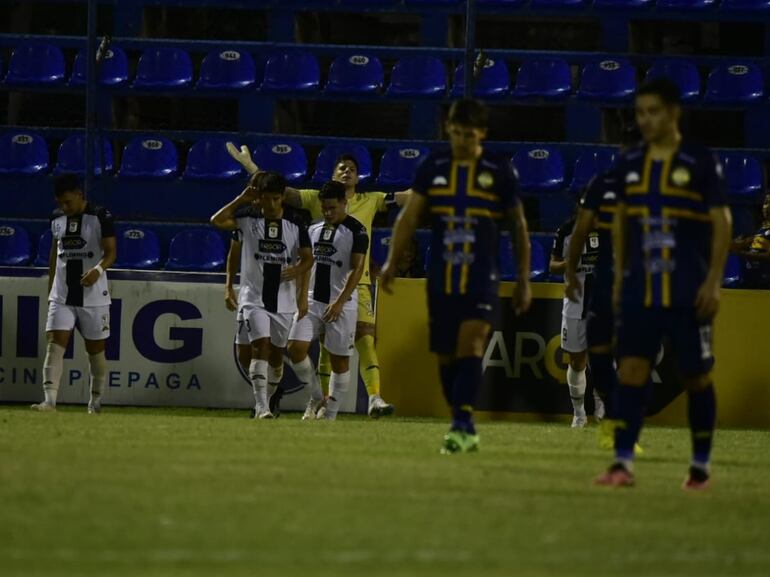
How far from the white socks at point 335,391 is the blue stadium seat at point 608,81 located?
244 inches

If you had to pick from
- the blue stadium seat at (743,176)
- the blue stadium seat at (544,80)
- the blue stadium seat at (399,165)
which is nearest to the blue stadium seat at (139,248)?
the blue stadium seat at (399,165)

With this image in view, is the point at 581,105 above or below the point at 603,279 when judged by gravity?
above

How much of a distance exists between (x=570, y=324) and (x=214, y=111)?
746cm

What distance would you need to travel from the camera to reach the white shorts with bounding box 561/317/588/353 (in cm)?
1509

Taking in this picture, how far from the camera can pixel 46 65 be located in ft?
65.0

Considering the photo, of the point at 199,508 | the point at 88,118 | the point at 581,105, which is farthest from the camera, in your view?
the point at 581,105

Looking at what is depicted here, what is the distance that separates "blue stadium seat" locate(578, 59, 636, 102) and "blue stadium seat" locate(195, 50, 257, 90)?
4.04m

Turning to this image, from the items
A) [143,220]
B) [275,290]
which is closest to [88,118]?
[143,220]

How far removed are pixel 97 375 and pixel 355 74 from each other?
6.04 metres

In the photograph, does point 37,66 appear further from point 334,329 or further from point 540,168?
point 334,329

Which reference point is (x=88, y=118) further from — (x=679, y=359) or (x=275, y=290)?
(x=679, y=359)

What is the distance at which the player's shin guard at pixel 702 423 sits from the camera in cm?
856

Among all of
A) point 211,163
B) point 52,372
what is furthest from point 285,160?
point 52,372

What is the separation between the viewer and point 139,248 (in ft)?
60.5
